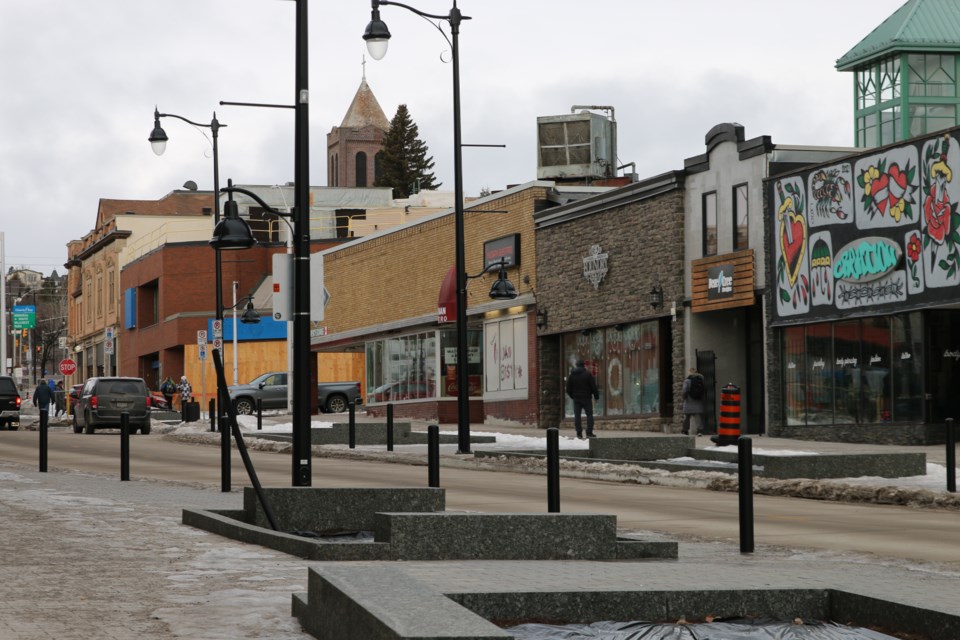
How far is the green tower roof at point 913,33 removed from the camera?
2633 inches

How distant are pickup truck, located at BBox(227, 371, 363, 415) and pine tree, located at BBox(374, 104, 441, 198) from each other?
246ft

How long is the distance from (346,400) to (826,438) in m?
25.3

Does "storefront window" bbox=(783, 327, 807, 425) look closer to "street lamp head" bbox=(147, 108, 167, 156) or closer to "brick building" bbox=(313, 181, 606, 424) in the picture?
"brick building" bbox=(313, 181, 606, 424)

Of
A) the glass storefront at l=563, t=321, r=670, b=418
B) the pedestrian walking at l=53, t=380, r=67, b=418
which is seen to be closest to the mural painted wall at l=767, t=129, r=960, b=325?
the glass storefront at l=563, t=321, r=670, b=418

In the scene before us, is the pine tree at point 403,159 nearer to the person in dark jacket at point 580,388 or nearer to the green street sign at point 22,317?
the green street sign at point 22,317

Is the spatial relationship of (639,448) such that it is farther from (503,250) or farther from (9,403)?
(9,403)

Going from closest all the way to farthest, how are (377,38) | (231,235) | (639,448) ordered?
(231,235) → (377,38) → (639,448)

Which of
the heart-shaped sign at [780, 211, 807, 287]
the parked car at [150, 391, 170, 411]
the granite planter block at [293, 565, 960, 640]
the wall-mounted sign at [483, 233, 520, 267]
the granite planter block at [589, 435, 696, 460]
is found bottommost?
the granite planter block at [293, 565, 960, 640]

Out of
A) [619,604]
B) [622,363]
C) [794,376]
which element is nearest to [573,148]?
[622,363]

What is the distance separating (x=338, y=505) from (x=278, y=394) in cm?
4137

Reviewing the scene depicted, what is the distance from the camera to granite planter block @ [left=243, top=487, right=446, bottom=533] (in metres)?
12.6

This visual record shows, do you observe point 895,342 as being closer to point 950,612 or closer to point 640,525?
point 640,525

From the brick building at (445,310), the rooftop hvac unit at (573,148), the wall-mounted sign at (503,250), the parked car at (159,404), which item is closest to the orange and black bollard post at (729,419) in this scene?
the brick building at (445,310)

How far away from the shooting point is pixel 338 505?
1261 centimetres
